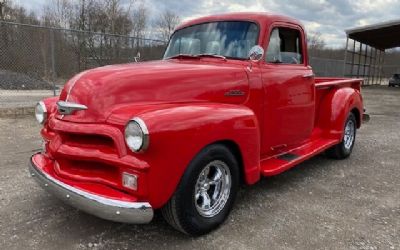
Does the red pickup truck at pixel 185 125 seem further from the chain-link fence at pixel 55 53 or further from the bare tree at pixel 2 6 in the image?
the bare tree at pixel 2 6

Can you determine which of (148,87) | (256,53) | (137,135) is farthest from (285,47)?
(137,135)

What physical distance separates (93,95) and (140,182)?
924 mm

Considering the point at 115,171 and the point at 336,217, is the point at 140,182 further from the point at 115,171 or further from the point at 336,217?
the point at 336,217

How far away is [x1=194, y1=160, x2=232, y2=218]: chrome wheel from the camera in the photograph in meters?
3.36

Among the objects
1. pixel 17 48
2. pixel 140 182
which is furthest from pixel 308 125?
pixel 17 48

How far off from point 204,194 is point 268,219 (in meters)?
0.80

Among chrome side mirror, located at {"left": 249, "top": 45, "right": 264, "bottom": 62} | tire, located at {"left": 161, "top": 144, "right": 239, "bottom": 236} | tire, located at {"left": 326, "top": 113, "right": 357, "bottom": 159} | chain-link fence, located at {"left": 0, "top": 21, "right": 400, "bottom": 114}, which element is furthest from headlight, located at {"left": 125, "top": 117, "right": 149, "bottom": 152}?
chain-link fence, located at {"left": 0, "top": 21, "right": 400, "bottom": 114}

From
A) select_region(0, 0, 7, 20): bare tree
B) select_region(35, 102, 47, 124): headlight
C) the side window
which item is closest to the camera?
select_region(35, 102, 47, 124): headlight

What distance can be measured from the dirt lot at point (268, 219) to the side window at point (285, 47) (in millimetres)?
1572

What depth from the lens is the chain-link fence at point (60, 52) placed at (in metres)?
11.2

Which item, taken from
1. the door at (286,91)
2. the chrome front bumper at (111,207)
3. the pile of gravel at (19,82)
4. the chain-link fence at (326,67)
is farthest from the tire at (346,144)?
the chain-link fence at (326,67)

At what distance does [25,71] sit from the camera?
13.0 metres

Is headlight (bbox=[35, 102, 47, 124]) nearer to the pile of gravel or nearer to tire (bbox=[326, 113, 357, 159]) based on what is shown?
tire (bbox=[326, 113, 357, 159])

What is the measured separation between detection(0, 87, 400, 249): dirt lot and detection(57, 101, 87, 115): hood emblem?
108cm
